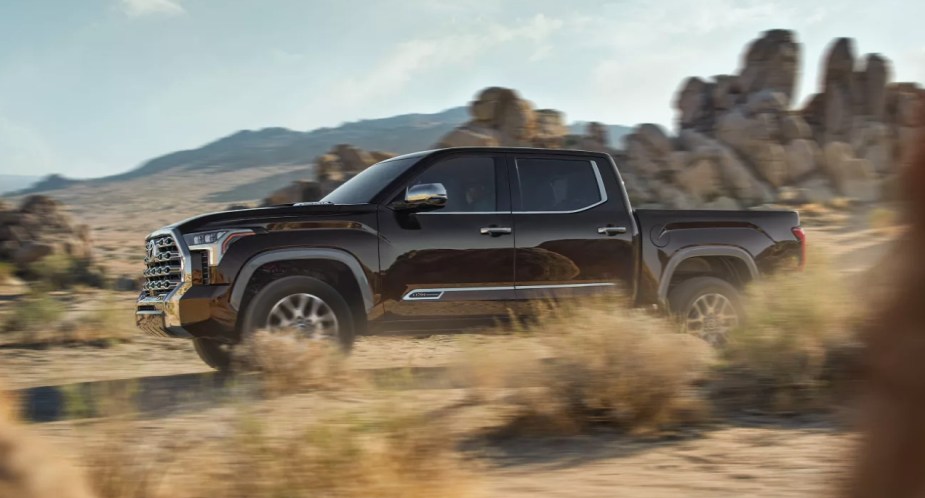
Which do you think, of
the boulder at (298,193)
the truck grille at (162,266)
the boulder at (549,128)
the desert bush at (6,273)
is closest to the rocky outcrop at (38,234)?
the desert bush at (6,273)

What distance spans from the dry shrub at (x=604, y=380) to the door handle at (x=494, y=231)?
173cm

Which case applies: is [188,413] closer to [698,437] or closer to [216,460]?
[216,460]

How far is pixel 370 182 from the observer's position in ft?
27.8

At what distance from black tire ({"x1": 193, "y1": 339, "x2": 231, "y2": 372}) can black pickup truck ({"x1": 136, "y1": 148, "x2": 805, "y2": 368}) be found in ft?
0.05

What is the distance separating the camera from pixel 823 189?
4788 cm

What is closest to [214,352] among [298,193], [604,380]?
[604,380]

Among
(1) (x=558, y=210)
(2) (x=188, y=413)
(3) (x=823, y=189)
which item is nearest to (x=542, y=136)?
(3) (x=823, y=189)

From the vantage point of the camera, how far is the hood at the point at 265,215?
7.48m

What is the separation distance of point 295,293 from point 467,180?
6.15ft

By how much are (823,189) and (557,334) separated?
44.7m

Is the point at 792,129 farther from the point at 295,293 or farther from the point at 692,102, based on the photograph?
the point at 295,293

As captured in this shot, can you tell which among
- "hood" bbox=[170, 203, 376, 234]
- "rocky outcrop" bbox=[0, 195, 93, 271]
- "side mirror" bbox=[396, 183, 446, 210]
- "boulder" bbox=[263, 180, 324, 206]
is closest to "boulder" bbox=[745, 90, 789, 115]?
"boulder" bbox=[263, 180, 324, 206]

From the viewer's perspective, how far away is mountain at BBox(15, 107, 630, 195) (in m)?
136

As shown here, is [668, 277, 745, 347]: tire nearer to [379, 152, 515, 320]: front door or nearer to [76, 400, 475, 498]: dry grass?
[379, 152, 515, 320]: front door
